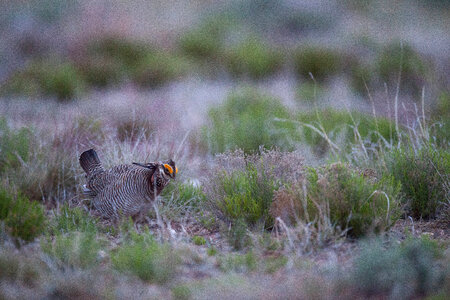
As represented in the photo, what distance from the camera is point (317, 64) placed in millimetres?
13016

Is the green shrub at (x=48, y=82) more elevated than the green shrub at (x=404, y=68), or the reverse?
the green shrub at (x=48, y=82)

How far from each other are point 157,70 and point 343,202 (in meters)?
8.72

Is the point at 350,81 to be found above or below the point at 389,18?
below

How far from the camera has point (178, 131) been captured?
309 inches

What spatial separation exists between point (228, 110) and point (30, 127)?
356cm

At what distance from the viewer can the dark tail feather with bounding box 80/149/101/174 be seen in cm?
525

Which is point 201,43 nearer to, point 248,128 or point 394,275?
point 248,128

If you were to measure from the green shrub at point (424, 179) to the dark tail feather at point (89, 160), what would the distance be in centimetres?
304

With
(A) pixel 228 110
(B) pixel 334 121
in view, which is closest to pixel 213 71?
(A) pixel 228 110

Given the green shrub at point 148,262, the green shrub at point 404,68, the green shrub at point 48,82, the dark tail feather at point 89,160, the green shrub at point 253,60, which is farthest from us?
the green shrub at point 253,60

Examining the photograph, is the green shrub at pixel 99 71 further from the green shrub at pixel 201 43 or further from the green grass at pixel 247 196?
the green grass at pixel 247 196

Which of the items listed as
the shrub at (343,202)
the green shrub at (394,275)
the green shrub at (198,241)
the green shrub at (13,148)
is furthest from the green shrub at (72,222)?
the green shrub at (394,275)

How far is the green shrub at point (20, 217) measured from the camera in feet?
13.8

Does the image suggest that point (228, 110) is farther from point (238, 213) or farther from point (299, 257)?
point (299, 257)
